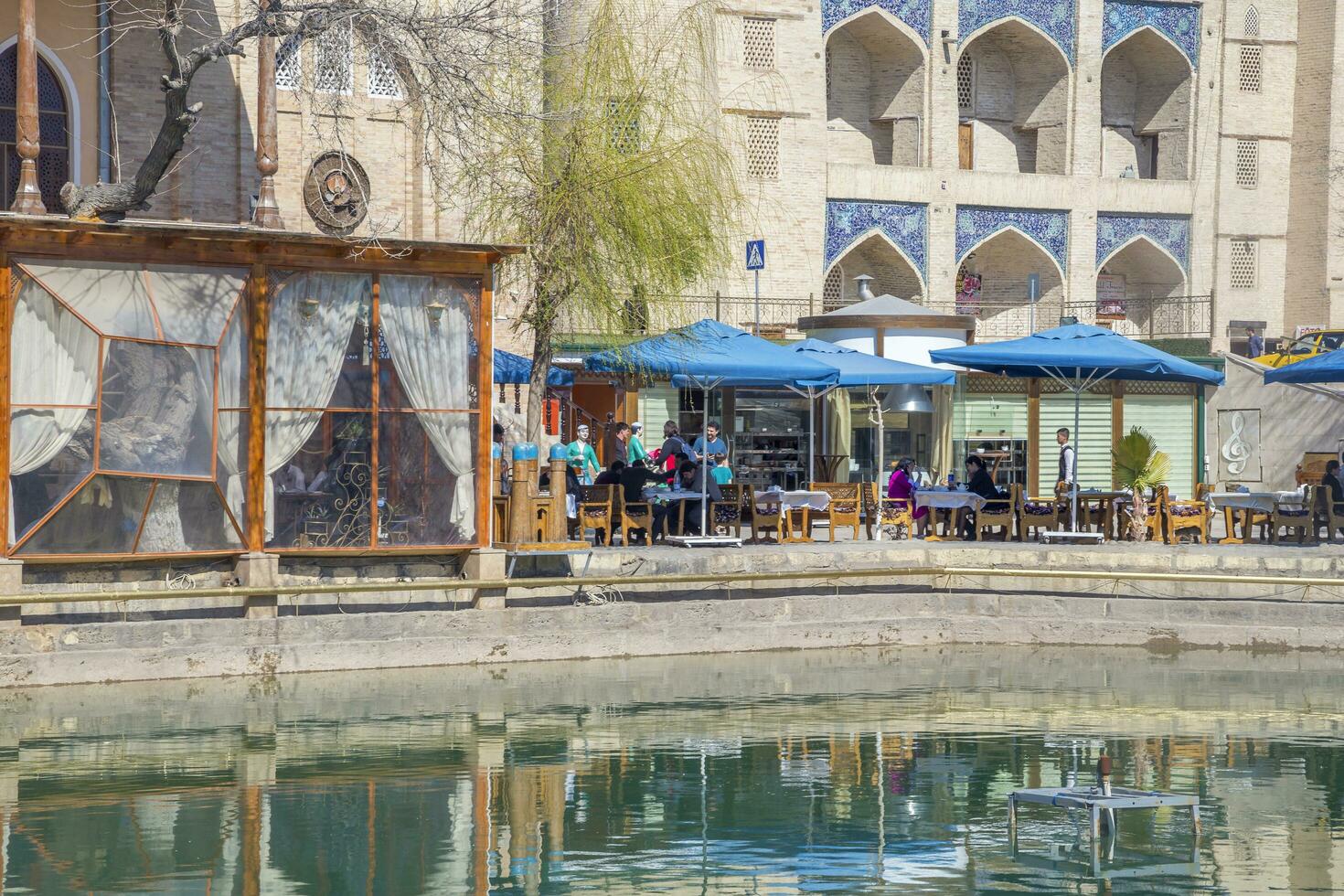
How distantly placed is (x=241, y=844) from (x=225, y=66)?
19.0m

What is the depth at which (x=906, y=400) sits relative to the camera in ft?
92.1

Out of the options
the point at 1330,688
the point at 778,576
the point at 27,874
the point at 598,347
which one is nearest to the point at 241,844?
the point at 27,874

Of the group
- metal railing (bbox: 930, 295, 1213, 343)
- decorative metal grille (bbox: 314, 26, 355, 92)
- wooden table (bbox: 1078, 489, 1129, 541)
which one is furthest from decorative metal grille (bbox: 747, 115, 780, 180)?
decorative metal grille (bbox: 314, 26, 355, 92)

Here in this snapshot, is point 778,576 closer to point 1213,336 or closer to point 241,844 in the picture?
point 241,844

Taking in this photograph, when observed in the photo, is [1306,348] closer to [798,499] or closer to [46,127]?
[798,499]

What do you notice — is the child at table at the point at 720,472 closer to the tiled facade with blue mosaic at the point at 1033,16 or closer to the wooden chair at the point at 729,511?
the wooden chair at the point at 729,511

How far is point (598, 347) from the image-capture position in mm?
29219

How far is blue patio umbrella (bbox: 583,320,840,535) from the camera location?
753 inches

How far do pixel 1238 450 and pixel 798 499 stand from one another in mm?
16600

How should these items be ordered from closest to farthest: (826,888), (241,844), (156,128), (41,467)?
(826,888)
(241,844)
(41,467)
(156,128)

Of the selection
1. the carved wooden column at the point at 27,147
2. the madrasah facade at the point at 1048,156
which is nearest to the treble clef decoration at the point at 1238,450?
the madrasah facade at the point at 1048,156

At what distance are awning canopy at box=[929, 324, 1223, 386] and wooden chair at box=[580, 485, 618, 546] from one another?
13.9 ft

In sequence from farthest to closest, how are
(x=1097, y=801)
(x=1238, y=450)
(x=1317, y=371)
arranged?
1. (x=1238, y=450)
2. (x=1317, y=371)
3. (x=1097, y=801)

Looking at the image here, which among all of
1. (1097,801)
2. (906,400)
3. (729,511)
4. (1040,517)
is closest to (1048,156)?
(906,400)
